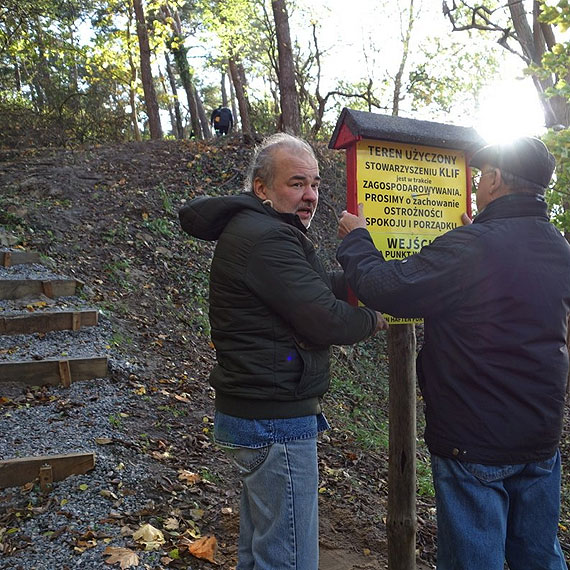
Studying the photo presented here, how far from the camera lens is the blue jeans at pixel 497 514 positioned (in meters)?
2.06

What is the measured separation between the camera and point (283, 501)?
2.03m

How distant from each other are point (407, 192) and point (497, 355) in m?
1.15

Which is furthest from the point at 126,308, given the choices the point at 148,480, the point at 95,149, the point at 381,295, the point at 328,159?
the point at 328,159

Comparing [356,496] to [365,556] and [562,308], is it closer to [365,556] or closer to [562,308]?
[365,556]

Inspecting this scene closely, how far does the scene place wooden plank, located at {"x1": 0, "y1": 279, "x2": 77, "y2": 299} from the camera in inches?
234

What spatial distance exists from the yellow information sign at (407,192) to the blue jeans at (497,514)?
944 millimetres

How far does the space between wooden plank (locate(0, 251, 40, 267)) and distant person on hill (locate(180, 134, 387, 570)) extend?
5348mm

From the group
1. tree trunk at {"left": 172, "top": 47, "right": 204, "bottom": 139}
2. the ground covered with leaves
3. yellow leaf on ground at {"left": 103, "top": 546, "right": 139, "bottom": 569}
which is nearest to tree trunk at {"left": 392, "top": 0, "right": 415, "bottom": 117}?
tree trunk at {"left": 172, "top": 47, "right": 204, "bottom": 139}

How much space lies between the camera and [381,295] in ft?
6.91

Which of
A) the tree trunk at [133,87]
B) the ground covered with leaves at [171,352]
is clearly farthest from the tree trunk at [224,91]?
the ground covered with leaves at [171,352]

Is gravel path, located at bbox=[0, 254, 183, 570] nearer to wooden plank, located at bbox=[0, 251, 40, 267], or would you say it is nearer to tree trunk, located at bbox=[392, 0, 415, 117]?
wooden plank, located at bbox=[0, 251, 40, 267]

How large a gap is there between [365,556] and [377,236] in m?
2.26

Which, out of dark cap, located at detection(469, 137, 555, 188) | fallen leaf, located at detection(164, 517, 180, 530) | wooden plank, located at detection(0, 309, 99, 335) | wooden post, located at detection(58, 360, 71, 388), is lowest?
fallen leaf, located at detection(164, 517, 180, 530)

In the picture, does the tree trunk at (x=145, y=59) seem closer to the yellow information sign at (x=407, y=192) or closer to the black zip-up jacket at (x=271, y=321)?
the yellow information sign at (x=407, y=192)
